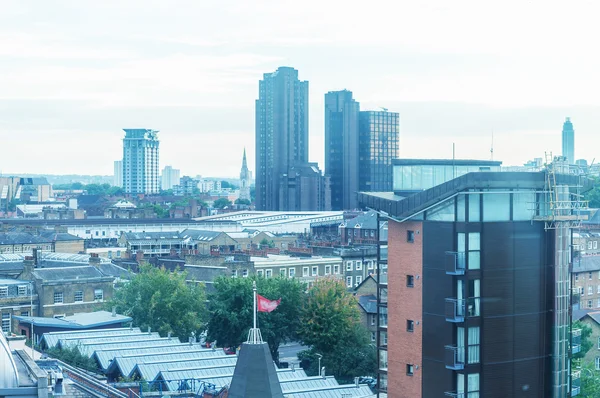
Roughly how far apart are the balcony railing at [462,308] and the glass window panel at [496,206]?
324cm

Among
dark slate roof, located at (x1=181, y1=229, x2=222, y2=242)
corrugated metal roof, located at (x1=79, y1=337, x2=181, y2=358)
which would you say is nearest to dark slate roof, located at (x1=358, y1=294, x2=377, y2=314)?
corrugated metal roof, located at (x1=79, y1=337, x2=181, y2=358)

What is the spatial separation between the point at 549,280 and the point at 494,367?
4345mm

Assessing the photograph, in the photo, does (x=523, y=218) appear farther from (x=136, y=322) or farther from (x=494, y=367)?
(x=136, y=322)

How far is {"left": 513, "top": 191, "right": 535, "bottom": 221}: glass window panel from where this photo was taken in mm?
39625

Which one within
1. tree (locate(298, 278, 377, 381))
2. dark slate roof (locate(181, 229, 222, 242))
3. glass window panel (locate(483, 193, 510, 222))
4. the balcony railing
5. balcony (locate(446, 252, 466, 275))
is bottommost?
tree (locate(298, 278, 377, 381))

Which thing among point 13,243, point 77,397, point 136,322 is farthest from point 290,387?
point 13,243

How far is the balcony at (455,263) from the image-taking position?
38312mm

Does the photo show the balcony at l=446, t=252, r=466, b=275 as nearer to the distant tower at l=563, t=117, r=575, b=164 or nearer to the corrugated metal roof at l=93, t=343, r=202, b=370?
the distant tower at l=563, t=117, r=575, b=164

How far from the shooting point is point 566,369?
40594mm

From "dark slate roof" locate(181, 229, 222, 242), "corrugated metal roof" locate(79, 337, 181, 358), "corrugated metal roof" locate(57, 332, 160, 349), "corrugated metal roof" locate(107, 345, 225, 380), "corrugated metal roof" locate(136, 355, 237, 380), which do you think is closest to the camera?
"corrugated metal roof" locate(136, 355, 237, 380)

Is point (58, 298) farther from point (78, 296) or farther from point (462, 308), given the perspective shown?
point (462, 308)

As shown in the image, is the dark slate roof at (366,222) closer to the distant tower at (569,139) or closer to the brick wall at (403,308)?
the distant tower at (569,139)

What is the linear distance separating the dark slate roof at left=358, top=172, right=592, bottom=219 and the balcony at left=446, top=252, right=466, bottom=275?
7.46ft

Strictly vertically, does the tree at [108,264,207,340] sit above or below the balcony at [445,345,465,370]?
below
